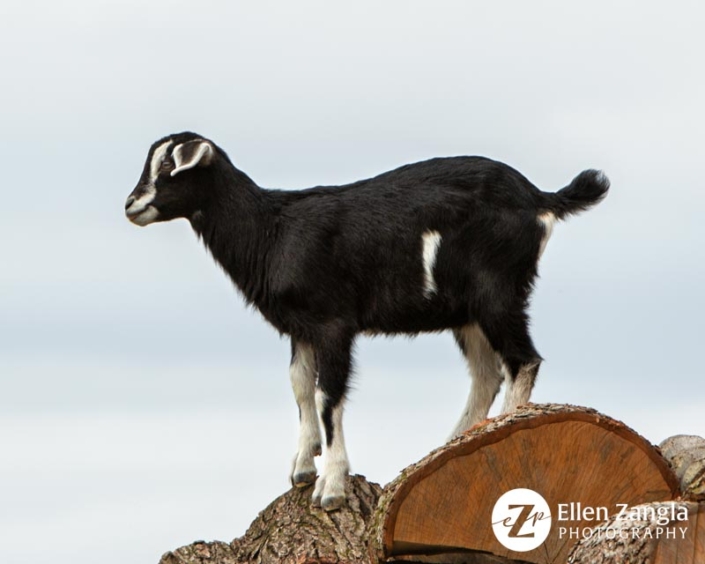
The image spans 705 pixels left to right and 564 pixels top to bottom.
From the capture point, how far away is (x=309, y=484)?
9.62 m

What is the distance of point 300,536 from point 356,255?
1.89 m

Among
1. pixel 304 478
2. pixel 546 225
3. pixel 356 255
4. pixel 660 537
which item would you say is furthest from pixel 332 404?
pixel 660 537

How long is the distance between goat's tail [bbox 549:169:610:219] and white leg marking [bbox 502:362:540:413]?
111 centimetres

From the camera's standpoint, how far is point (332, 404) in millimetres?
9312

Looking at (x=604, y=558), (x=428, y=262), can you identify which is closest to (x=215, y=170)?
(x=428, y=262)

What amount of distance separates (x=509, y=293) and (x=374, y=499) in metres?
1.63

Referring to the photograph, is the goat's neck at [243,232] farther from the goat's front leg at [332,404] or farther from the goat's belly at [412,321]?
the goat's belly at [412,321]

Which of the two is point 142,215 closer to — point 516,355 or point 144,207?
point 144,207

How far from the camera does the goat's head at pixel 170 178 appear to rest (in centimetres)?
951

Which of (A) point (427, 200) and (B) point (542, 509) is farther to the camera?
(A) point (427, 200)

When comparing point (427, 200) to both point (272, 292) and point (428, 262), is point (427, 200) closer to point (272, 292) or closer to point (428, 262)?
point (428, 262)

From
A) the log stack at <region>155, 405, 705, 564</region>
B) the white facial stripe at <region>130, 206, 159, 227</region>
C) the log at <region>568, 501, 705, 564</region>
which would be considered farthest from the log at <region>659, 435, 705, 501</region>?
the white facial stripe at <region>130, 206, 159, 227</region>

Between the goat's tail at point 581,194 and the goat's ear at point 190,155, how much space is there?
2386 millimetres

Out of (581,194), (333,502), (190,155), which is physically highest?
(190,155)
